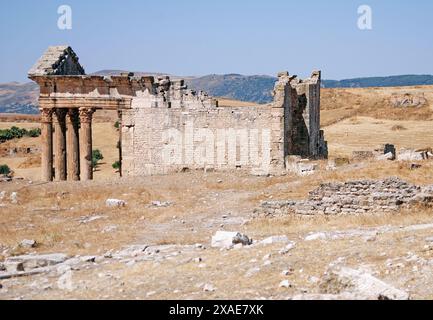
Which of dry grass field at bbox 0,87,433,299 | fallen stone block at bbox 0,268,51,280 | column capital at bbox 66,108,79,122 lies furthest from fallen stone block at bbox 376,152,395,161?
fallen stone block at bbox 0,268,51,280

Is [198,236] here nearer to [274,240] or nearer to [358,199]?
[274,240]

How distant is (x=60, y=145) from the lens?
27875mm

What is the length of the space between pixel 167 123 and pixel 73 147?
4.18 m

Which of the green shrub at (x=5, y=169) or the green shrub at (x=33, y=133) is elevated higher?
the green shrub at (x=33, y=133)

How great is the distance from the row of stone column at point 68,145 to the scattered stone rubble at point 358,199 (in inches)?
495

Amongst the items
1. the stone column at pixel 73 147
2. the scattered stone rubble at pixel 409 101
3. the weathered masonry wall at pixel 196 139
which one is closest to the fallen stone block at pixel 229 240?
the weathered masonry wall at pixel 196 139

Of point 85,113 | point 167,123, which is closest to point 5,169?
point 85,113

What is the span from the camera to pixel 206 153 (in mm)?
26266

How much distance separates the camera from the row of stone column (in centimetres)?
2745

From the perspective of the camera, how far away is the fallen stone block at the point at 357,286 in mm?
8375

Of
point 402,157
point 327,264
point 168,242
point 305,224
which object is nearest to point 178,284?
point 327,264

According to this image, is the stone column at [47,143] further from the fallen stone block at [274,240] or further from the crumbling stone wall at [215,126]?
the fallen stone block at [274,240]

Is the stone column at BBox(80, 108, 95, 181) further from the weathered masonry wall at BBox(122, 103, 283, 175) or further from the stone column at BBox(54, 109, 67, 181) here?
the weathered masonry wall at BBox(122, 103, 283, 175)

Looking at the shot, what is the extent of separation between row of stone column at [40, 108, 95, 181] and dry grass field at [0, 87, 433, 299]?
2157mm
